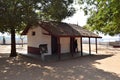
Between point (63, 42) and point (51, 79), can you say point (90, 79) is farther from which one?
point (63, 42)

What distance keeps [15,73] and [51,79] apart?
9.19 ft

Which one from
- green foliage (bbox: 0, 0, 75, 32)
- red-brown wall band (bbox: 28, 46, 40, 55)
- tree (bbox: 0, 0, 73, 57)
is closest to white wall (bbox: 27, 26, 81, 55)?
red-brown wall band (bbox: 28, 46, 40, 55)

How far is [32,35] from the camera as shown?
2081cm

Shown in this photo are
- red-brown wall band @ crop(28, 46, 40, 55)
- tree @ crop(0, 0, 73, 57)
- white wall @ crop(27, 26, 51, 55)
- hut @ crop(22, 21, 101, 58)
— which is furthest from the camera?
red-brown wall band @ crop(28, 46, 40, 55)

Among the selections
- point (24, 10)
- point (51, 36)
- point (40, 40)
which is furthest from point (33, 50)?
point (24, 10)

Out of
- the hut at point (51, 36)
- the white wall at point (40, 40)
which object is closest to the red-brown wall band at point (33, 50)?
the hut at point (51, 36)

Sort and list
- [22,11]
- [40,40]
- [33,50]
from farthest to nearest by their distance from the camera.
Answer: [33,50]
[40,40]
[22,11]

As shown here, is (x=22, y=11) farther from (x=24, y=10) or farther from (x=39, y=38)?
(x=39, y=38)

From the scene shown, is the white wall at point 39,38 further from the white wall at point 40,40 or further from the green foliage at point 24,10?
the green foliage at point 24,10

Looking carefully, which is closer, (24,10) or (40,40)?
(24,10)

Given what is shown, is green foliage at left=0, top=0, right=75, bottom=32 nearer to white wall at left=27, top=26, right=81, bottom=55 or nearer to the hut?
the hut

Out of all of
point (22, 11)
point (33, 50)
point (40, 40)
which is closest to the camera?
point (22, 11)

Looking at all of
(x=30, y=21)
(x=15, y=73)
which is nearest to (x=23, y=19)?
(x=30, y=21)

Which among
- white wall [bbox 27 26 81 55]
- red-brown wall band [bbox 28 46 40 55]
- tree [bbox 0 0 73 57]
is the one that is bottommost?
red-brown wall band [bbox 28 46 40 55]
